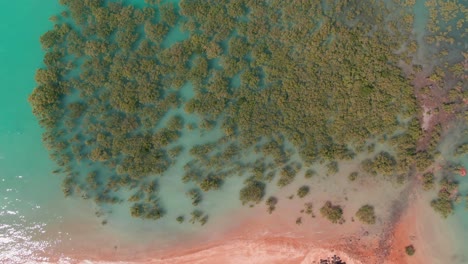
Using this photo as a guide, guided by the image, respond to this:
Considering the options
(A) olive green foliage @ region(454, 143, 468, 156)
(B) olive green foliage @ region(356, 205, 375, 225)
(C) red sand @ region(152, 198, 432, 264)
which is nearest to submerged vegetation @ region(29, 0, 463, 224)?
(B) olive green foliage @ region(356, 205, 375, 225)

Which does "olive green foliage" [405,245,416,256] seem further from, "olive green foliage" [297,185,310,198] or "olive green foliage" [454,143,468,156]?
"olive green foliage" [297,185,310,198]

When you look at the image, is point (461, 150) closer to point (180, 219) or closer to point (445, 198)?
point (445, 198)

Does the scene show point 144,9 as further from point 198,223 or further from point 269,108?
point 198,223

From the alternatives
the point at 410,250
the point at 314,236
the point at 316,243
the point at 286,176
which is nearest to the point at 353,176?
the point at 286,176

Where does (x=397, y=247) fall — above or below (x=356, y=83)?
below

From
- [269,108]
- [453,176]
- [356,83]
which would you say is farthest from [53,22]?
[453,176]
